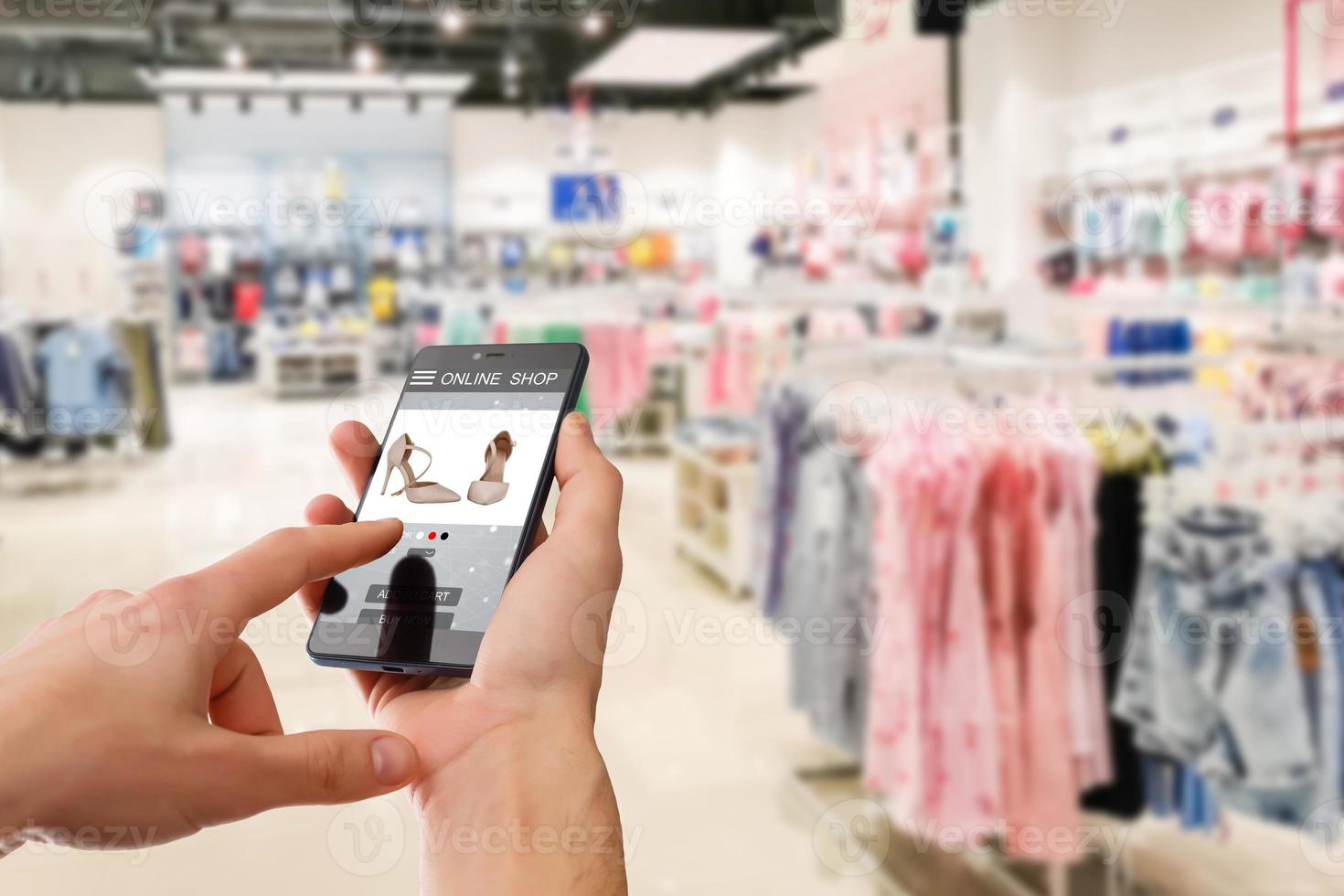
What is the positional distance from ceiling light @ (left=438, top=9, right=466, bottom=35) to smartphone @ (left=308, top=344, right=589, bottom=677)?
19.0ft

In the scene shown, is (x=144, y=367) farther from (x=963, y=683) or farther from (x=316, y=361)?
(x=963, y=683)

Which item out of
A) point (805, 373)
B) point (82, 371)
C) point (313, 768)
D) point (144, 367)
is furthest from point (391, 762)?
point (144, 367)

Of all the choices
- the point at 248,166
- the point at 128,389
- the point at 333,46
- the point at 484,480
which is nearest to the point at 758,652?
the point at 484,480

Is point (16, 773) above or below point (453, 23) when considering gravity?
below

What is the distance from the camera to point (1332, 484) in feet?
5.88

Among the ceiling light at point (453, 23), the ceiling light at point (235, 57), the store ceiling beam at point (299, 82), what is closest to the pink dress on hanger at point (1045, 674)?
the ceiling light at point (453, 23)

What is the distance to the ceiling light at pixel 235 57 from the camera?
7.39 m

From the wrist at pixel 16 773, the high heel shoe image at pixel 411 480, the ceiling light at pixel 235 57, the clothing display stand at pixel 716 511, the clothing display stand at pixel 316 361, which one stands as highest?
the ceiling light at pixel 235 57

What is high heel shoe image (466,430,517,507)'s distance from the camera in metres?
0.54

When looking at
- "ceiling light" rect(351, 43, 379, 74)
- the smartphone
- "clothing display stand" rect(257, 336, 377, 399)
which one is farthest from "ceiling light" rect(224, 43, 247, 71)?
the smartphone

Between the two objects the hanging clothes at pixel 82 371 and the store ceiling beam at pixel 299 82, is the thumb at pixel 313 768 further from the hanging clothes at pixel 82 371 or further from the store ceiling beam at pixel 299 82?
the store ceiling beam at pixel 299 82

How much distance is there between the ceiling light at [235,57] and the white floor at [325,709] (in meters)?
4.15

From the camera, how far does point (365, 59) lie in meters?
7.90

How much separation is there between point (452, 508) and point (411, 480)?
0.08 ft
